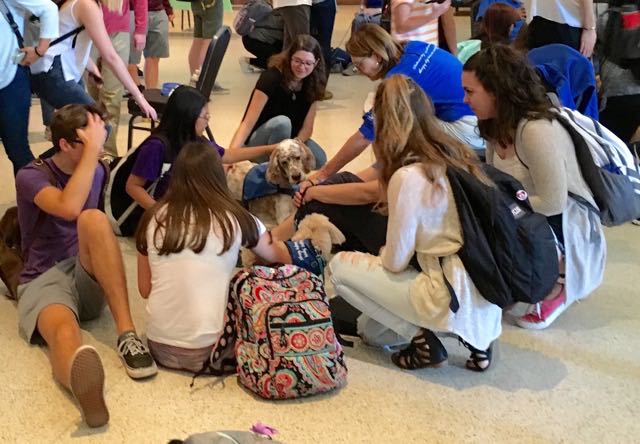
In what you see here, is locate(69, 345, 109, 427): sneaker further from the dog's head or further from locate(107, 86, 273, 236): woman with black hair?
the dog's head

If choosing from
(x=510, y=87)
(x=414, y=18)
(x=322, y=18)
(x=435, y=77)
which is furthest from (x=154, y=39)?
(x=510, y=87)

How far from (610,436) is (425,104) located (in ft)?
3.71

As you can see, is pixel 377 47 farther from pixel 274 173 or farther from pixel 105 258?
pixel 105 258

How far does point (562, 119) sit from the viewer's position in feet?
8.41

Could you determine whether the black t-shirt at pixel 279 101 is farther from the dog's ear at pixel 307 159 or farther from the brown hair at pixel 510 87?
the brown hair at pixel 510 87

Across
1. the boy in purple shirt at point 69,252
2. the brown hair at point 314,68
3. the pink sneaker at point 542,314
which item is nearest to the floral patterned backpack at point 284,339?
the boy in purple shirt at point 69,252

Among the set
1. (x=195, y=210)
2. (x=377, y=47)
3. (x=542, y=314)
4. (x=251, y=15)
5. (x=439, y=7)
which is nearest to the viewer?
(x=195, y=210)

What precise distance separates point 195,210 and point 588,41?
8.50ft

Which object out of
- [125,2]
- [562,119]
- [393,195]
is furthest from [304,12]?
[393,195]

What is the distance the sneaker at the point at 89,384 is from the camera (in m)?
1.99

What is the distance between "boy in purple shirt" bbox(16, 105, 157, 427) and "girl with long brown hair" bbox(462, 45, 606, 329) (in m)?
1.37

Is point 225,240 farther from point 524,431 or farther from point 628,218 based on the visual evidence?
point 628,218

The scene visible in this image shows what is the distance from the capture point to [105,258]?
93.5 inches

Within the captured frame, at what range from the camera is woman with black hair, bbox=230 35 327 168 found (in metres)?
3.77
